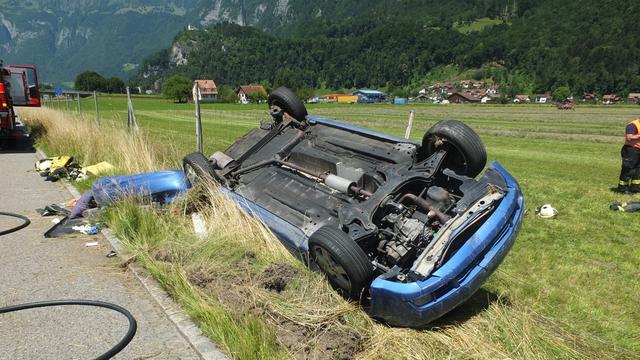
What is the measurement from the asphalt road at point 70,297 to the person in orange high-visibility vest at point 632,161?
Answer: 886 cm

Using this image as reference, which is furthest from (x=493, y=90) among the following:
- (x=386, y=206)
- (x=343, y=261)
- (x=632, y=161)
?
(x=343, y=261)

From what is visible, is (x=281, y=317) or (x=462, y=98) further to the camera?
(x=462, y=98)

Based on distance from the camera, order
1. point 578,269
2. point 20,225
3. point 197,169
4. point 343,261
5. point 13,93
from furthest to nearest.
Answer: point 13,93 < point 20,225 < point 197,169 < point 578,269 < point 343,261

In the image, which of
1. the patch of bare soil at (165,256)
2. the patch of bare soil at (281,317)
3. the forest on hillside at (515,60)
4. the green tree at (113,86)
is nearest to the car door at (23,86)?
the patch of bare soil at (165,256)

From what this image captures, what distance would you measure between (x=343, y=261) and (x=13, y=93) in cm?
1470

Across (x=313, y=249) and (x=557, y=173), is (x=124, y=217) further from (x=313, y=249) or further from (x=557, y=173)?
(x=557, y=173)

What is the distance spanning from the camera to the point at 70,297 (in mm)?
4223

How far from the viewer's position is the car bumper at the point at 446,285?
10.7 feet

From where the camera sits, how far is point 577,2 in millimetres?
174875

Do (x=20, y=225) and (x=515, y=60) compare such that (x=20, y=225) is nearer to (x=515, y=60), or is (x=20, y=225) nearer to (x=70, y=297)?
(x=70, y=297)

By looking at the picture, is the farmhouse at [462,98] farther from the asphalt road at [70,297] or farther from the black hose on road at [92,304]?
the black hose on road at [92,304]

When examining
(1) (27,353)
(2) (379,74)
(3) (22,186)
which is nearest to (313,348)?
(1) (27,353)

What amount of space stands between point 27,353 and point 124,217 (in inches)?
97.2

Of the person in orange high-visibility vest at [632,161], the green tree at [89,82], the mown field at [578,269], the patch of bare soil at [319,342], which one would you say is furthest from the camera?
the green tree at [89,82]
